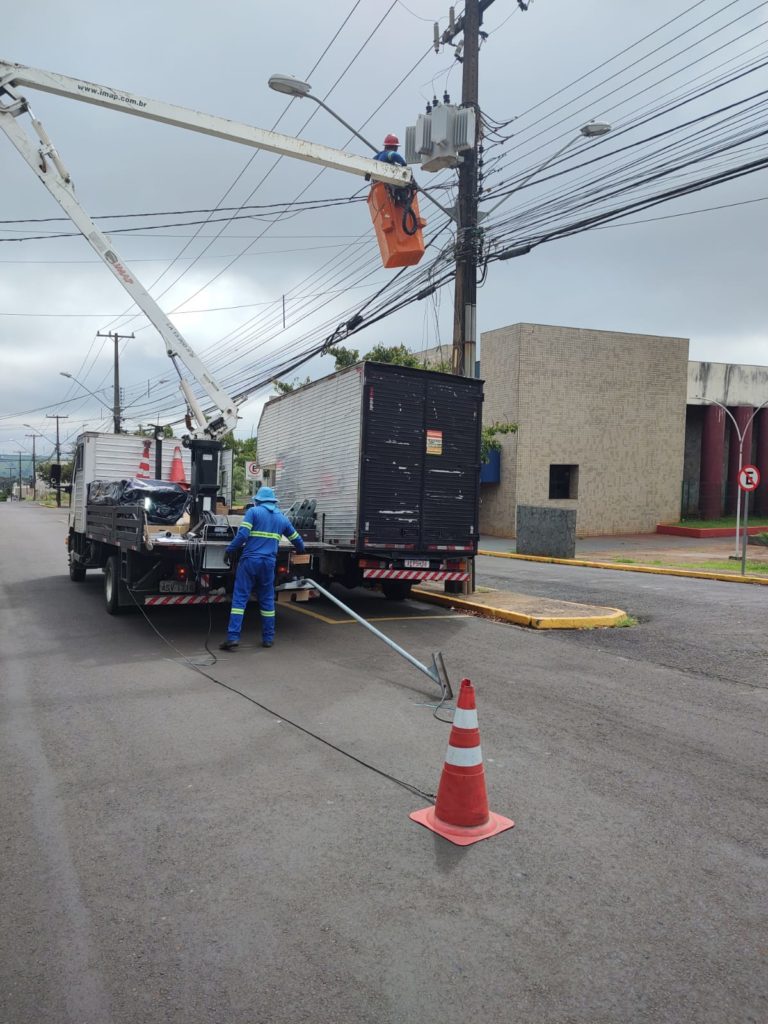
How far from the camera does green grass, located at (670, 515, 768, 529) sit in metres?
34.0

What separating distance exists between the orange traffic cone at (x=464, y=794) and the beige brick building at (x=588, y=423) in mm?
26269

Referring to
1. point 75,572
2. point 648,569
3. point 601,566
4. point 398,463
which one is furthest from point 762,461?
point 75,572

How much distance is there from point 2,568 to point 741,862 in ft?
56.0

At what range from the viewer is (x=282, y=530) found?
28.5 ft

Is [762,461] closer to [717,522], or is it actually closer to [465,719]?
[717,522]

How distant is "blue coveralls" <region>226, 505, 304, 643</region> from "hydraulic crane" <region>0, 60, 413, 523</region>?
2.88 m

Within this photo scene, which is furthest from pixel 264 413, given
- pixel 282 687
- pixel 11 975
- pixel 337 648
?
pixel 11 975

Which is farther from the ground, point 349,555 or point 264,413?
point 264,413

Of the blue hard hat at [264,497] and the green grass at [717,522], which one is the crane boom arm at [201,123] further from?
the green grass at [717,522]

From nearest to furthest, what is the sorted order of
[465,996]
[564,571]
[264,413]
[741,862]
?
1. [465,996]
2. [741,862]
3. [264,413]
4. [564,571]

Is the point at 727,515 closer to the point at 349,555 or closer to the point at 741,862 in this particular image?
the point at 349,555

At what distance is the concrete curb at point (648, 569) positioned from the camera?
691 inches

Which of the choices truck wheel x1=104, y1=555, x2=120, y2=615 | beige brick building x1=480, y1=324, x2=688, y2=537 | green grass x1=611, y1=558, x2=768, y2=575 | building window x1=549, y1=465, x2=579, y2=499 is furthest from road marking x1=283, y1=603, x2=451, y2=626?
building window x1=549, y1=465, x2=579, y2=499

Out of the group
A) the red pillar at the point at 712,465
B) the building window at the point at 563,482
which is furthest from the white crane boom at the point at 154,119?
the red pillar at the point at 712,465
